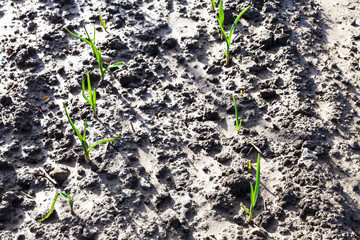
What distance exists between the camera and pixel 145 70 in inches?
116

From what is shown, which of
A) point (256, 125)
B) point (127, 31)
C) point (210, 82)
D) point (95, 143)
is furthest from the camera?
point (127, 31)

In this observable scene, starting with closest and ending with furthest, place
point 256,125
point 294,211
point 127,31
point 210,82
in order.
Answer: point 294,211, point 256,125, point 210,82, point 127,31

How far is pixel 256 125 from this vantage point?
8.52 ft

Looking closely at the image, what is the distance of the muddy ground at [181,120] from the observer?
2166 mm

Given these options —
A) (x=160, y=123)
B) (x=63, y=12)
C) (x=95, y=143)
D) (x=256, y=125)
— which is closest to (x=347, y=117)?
(x=256, y=125)

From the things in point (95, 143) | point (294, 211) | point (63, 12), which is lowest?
point (294, 211)

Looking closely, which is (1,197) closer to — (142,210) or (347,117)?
(142,210)

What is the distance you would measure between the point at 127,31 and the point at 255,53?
1047 mm

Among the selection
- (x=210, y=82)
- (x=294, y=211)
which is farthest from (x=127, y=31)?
(x=294, y=211)

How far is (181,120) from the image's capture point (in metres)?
2.65

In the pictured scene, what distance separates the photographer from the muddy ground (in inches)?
85.3

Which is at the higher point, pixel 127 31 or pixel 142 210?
pixel 127 31

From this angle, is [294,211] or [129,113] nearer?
[294,211]

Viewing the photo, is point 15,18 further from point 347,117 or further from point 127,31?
point 347,117
